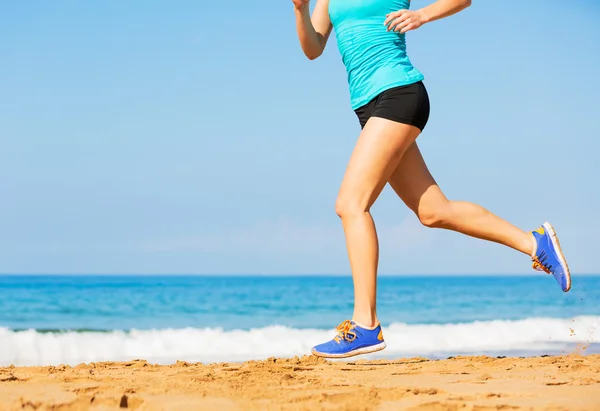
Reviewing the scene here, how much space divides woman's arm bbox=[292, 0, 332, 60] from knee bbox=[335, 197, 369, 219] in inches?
34.3

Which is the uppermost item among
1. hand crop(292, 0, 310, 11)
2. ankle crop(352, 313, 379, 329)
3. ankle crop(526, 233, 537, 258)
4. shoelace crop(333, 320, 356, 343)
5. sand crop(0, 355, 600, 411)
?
hand crop(292, 0, 310, 11)

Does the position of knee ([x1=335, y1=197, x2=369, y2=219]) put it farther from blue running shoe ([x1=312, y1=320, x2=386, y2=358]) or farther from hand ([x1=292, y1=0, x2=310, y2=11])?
hand ([x1=292, y1=0, x2=310, y2=11])

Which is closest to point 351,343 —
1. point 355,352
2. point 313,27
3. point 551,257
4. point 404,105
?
point 355,352

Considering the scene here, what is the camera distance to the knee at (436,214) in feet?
11.5

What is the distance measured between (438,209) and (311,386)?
122 cm

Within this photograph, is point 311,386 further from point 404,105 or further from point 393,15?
point 393,15

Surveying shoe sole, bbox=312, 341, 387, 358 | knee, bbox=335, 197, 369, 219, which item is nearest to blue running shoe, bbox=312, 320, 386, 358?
shoe sole, bbox=312, 341, 387, 358

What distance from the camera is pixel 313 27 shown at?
361cm

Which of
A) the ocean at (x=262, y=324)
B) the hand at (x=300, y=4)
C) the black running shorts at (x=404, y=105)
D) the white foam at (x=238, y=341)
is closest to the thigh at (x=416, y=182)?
the black running shorts at (x=404, y=105)

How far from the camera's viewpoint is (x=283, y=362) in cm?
365

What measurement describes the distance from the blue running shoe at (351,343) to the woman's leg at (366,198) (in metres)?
0.04

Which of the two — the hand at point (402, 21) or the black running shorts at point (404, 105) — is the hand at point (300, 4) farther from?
the black running shorts at point (404, 105)

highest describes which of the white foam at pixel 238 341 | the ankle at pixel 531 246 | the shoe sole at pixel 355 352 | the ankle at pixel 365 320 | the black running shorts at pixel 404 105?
the black running shorts at pixel 404 105

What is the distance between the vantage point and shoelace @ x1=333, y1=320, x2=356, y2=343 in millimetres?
3174
